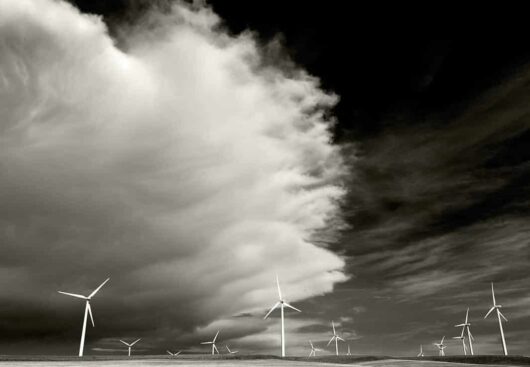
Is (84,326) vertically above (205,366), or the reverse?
(84,326)

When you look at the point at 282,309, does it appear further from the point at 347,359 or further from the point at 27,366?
the point at 27,366

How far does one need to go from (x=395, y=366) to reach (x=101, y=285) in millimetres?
97135

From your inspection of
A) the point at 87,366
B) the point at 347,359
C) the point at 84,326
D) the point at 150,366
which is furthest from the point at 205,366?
the point at 347,359

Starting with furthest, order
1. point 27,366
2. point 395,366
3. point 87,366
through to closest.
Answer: point 395,366
point 87,366
point 27,366

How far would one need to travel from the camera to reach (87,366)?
90.4 meters

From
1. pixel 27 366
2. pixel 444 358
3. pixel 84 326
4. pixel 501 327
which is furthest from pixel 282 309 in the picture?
pixel 27 366

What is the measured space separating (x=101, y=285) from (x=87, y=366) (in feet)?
221

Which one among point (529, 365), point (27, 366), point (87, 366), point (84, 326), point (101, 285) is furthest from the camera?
point (101, 285)

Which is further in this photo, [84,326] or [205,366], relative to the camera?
[84,326]

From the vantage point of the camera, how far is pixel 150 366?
3344 inches

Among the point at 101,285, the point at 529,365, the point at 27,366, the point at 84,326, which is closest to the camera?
the point at 27,366

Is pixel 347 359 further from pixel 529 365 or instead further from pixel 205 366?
pixel 205 366

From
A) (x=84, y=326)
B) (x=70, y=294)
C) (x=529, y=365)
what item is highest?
(x=70, y=294)

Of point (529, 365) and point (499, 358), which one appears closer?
point (529, 365)
